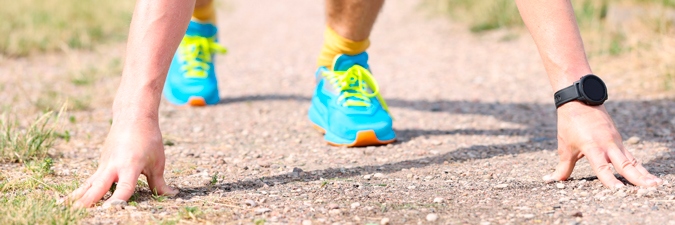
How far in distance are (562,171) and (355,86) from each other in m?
0.96

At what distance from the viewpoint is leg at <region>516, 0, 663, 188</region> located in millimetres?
1889

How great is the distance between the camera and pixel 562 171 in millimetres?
A: 2004

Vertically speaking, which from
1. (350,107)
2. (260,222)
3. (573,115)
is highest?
(573,115)

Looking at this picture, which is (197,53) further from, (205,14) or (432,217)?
(432,217)

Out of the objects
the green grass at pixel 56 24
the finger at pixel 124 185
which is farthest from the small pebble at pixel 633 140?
the green grass at pixel 56 24

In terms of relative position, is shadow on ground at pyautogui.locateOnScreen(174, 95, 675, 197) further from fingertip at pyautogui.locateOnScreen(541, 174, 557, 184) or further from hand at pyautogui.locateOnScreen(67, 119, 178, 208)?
fingertip at pyautogui.locateOnScreen(541, 174, 557, 184)

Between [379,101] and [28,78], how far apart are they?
2.31 m

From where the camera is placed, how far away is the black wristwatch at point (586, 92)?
1.92 metres

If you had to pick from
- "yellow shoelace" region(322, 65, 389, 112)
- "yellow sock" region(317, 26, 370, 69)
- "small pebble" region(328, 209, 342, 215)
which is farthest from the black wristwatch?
"yellow sock" region(317, 26, 370, 69)

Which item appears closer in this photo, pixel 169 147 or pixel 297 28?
pixel 169 147

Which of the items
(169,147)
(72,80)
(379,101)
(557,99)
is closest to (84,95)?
(72,80)

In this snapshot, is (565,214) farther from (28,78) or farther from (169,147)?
(28,78)

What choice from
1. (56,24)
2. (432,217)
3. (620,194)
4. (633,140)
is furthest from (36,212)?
(56,24)

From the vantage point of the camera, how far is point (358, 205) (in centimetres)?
186
